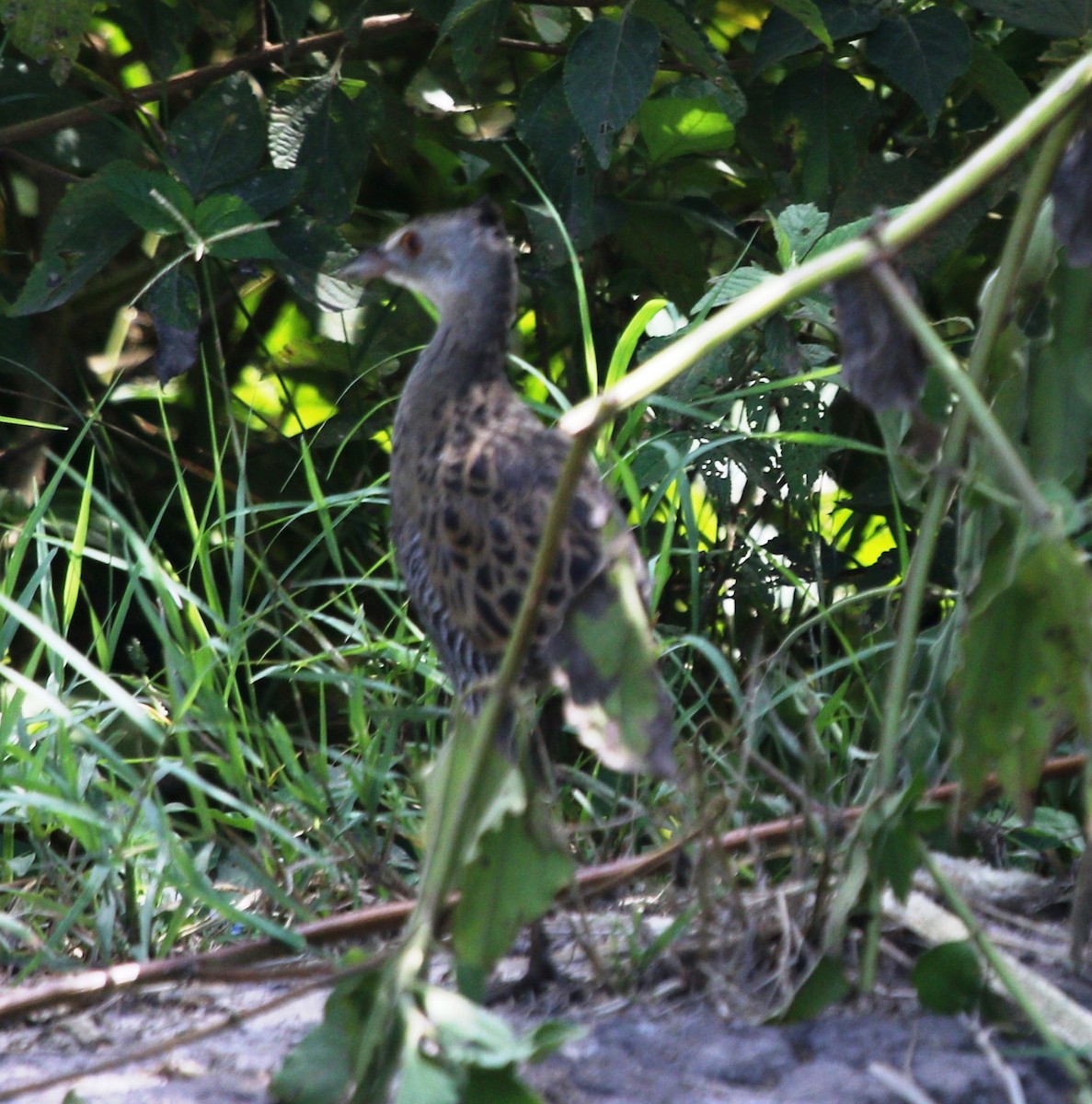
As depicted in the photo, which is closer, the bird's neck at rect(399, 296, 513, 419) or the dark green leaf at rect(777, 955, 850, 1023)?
the dark green leaf at rect(777, 955, 850, 1023)

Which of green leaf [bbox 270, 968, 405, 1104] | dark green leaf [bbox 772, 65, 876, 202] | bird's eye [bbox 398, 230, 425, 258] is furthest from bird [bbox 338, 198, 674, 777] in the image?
dark green leaf [bbox 772, 65, 876, 202]

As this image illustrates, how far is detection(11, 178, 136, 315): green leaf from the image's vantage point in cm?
320

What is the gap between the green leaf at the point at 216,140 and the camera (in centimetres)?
326

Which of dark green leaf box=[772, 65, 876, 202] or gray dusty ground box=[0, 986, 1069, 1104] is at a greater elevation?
dark green leaf box=[772, 65, 876, 202]

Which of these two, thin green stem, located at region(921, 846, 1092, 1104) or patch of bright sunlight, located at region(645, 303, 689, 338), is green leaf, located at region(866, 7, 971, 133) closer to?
patch of bright sunlight, located at region(645, 303, 689, 338)

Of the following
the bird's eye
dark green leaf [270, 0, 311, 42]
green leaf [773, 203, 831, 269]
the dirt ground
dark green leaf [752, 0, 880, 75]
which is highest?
dark green leaf [270, 0, 311, 42]

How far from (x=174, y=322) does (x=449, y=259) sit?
60 cm

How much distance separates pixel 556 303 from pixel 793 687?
1.64 m

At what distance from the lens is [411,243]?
3307mm

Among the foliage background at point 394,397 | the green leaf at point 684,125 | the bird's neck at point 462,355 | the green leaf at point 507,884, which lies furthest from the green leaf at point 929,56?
the green leaf at point 507,884

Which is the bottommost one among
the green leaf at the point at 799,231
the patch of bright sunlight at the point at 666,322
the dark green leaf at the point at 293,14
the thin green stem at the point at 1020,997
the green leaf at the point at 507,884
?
the thin green stem at the point at 1020,997

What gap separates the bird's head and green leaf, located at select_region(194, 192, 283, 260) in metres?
0.28

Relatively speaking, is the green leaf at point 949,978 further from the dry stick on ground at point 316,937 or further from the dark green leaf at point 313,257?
the dark green leaf at point 313,257

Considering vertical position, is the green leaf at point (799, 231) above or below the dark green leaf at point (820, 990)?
above
